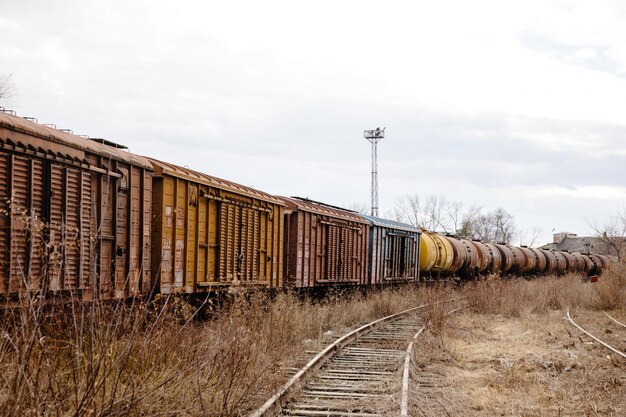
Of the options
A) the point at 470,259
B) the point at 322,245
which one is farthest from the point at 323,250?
the point at 470,259

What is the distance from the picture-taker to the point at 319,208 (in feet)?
63.5

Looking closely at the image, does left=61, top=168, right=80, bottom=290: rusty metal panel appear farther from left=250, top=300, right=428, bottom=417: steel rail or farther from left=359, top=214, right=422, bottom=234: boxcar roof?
left=359, top=214, right=422, bottom=234: boxcar roof

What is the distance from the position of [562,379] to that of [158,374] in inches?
233

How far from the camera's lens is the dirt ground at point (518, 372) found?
8039mm

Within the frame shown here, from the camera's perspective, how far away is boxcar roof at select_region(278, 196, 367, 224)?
56.7 ft

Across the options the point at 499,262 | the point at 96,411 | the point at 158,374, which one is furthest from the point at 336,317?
the point at 499,262

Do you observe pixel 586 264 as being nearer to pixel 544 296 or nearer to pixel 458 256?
pixel 458 256

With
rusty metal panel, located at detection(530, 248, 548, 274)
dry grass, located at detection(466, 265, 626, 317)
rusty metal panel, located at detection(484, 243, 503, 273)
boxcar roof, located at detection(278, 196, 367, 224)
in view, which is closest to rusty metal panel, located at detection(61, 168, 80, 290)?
boxcar roof, located at detection(278, 196, 367, 224)

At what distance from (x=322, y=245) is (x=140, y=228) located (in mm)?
9517

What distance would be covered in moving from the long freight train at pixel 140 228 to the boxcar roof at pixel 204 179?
3 centimetres

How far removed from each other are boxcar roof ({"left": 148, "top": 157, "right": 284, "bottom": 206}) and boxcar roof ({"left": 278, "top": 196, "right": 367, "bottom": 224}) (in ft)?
4.40

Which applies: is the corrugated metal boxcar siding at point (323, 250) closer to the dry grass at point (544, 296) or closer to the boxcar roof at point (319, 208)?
the boxcar roof at point (319, 208)

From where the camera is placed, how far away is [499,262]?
35.5m

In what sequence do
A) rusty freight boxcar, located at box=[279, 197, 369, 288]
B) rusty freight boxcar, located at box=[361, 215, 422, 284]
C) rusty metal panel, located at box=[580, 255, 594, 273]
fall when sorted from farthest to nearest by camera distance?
rusty metal panel, located at box=[580, 255, 594, 273] → rusty freight boxcar, located at box=[361, 215, 422, 284] → rusty freight boxcar, located at box=[279, 197, 369, 288]
